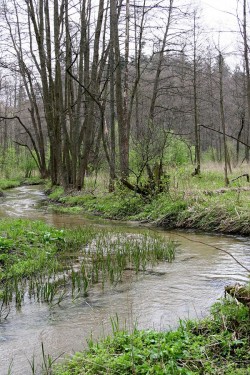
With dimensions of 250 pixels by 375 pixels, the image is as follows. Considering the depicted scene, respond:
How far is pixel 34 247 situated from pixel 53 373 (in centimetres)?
433

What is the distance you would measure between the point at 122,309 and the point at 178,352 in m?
1.50

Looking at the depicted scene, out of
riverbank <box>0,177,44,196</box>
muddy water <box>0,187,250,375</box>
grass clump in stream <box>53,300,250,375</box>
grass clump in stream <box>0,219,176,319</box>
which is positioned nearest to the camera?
grass clump in stream <box>53,300,250,375</box>

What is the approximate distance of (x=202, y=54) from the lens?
71.5 feet

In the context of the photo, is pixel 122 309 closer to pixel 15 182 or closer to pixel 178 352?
pixel 178 352

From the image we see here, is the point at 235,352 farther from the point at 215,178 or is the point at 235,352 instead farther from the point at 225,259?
the point at 215,178

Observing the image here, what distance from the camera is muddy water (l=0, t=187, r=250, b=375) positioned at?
3629 mm

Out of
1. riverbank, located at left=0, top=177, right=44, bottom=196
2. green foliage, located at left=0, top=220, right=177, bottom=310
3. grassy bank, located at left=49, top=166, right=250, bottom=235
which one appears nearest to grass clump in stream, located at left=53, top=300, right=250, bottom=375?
green foliage, located at left=0, top=220, right=177, bottom=310

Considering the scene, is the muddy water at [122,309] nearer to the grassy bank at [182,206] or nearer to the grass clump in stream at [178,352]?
the grass clump in stream at [178,352]

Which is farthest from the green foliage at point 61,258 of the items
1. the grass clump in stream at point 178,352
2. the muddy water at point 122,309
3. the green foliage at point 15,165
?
the green foliage at point 15,165

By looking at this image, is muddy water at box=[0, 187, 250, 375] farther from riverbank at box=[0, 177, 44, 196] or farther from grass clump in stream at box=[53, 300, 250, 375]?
riverbank at box=[0, 177, 44, 196]

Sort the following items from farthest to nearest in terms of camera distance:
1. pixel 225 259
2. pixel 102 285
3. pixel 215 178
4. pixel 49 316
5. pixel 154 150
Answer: pixel 215 178 < pixel 154 150 < pixel 225 259 < pixel 102 285 < pixel 49 316

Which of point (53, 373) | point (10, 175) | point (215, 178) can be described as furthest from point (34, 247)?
point (10, 175)

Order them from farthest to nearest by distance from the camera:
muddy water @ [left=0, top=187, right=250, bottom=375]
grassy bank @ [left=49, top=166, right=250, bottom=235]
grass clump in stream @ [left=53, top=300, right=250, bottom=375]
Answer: grassy bank @ [left=49, top=166, right=250, bottom=235]
muddy water @ [left=0, top=187, right=250, bottom=375]
grass clump in stream @ [left=53, top=300, right=250, bottom=375]

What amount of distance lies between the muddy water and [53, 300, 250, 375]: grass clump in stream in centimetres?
42
